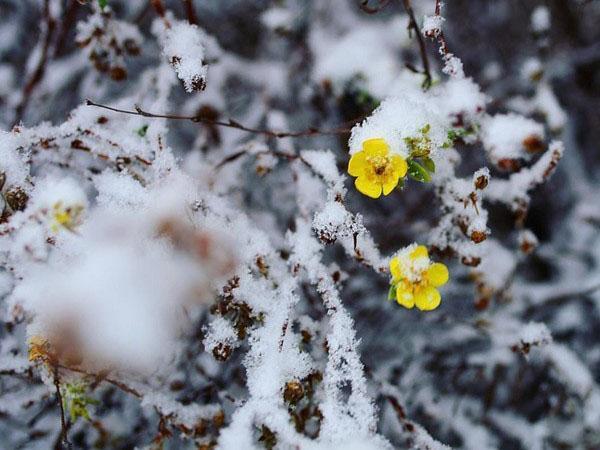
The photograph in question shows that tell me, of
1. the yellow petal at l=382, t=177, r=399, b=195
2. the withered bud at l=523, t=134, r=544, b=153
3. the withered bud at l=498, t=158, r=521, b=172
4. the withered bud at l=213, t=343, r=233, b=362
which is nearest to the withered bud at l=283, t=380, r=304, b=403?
the withered bud at l=213, t=343, r=233, b=362

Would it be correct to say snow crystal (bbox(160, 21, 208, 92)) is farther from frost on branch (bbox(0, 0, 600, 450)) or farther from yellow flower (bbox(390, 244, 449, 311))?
yellow flower (bbox(390, 244, 449, 311))

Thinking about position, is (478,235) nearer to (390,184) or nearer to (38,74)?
(390,184)

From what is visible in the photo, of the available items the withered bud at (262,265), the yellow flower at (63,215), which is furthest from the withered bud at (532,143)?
the yellow flower at (63,215)

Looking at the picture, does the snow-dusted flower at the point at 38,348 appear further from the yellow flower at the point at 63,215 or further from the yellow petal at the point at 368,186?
the yellow petal at the point at 368,186

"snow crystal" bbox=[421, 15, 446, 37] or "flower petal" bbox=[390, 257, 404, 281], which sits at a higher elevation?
"snow crystal" bbox=[421, 15, 446, 37]

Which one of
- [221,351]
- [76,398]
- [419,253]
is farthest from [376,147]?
[76,398]

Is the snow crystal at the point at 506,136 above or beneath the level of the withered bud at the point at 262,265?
above
